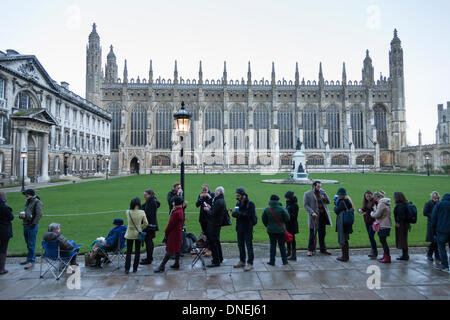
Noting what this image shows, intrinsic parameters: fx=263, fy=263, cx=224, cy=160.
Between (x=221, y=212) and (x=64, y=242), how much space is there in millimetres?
3254

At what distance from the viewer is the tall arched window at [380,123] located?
191ft

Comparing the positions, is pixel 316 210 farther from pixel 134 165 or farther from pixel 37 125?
pixel 134 165

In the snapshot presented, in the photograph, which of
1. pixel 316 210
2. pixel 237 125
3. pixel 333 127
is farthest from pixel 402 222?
pixel 333 127

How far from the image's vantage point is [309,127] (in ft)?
194

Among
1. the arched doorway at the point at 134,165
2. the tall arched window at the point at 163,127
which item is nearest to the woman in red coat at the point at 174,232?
the arched doorway at the point at 134,165

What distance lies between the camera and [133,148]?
52.6 metres

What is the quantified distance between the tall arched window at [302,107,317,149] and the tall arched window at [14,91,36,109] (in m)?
49.0

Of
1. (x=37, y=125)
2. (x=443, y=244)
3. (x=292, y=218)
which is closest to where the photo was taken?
(x=443, y=244)

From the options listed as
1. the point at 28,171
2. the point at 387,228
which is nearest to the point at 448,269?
the point at 387,228

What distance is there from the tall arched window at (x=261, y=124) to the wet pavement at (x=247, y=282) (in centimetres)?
5246

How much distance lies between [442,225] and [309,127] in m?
56.3

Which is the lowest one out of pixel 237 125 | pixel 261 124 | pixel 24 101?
pixel 24 101

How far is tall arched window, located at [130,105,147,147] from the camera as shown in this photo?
2216 inches

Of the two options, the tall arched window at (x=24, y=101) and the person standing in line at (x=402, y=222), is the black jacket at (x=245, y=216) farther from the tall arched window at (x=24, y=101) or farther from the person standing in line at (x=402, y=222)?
the tall arched window at (x=24, y=101)
